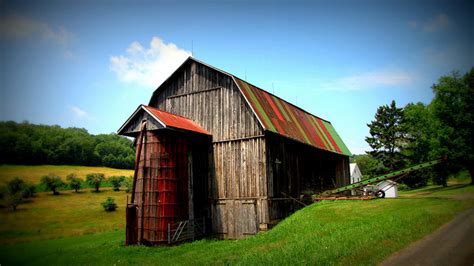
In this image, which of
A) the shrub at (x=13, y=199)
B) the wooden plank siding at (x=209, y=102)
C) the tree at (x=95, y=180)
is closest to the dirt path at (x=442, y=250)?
the wooden plank siding at (x=209, y=102)

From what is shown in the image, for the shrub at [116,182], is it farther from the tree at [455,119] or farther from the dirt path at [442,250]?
the dirt path at [442,250]

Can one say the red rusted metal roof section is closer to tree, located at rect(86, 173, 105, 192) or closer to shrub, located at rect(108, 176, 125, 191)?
tree, located at rect(86, 173, 105, 192)

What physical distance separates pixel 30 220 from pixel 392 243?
1782 inches

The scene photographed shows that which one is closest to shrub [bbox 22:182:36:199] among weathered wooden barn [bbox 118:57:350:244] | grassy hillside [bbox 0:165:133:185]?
grassy hillside [bbox 0:165:133:185]

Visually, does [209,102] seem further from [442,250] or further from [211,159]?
[442,250]

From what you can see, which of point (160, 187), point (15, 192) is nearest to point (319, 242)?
point (160, 187)

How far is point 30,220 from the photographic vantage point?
138 feet

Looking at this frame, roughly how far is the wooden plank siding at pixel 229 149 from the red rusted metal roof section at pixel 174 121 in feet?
2.35

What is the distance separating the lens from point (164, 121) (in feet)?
61.2

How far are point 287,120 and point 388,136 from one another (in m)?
39.4

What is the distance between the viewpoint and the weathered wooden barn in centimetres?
1881

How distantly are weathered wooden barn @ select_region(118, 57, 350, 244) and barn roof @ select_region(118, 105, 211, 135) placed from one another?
2.5 inches

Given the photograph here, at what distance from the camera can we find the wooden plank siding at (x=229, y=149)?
20.0 metres

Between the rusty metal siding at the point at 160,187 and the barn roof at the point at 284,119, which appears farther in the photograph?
the barn roof at the point at 284,119
